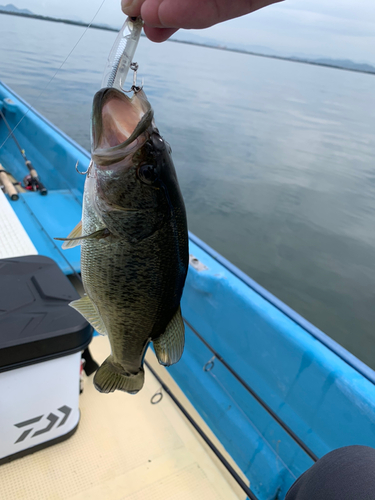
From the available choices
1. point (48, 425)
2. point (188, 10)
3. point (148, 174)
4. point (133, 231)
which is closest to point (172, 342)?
point (133, 231)

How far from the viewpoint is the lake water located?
18.6 ft

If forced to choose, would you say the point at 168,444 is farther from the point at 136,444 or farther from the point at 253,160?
the point at 253,160

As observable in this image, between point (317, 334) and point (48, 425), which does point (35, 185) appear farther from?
point (317, 334)

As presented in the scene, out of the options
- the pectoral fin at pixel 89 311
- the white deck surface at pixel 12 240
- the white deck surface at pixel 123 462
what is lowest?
the white deck surface at pixel 123 462

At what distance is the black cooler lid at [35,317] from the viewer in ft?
5.56

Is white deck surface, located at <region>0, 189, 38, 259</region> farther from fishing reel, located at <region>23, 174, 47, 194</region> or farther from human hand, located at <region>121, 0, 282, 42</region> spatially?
human hand, located at <region>121, 0, 282, 42</region>

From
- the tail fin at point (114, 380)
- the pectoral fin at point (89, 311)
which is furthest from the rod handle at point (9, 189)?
the tail fin at point (114, 380)

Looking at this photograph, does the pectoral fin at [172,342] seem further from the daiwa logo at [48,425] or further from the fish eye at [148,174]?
the daiwa logo at [48,425]

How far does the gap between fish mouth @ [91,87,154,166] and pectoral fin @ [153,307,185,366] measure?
1.69 feet

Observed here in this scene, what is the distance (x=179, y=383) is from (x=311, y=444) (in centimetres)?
119

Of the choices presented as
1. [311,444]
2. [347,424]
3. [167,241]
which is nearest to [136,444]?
[311,444]

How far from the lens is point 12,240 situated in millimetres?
2781

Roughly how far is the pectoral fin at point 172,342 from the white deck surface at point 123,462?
57.2 inches

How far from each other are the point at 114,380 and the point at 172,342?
0.77 ft
